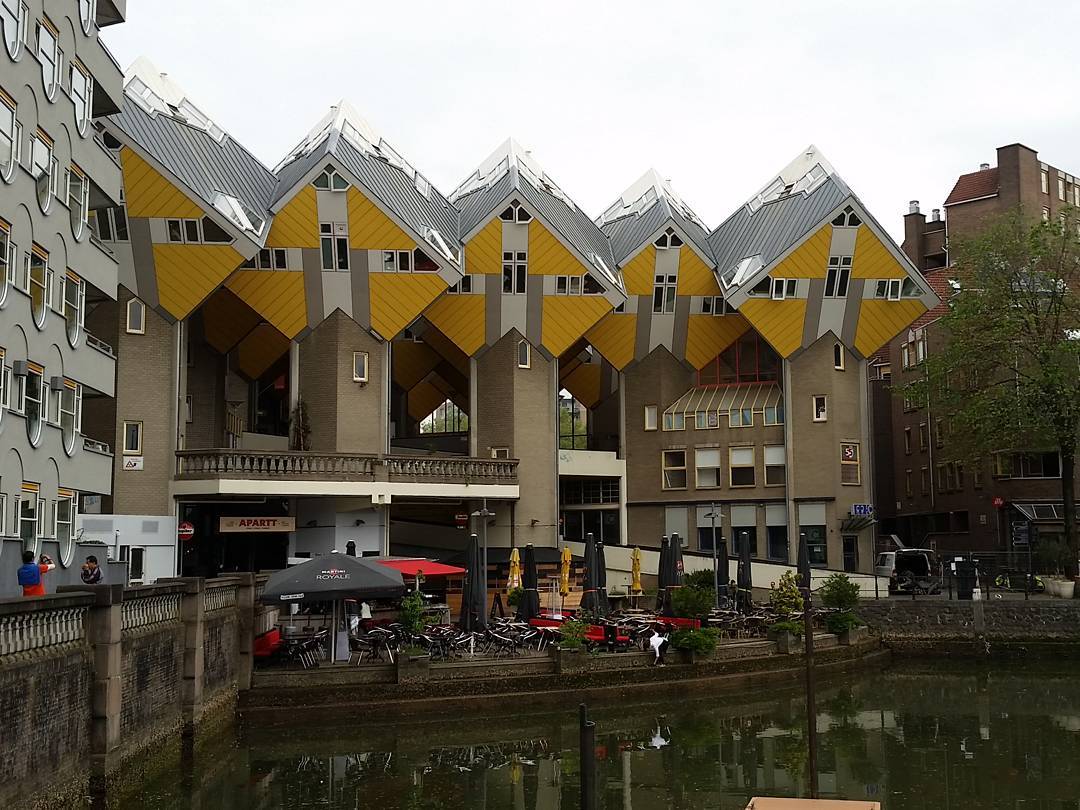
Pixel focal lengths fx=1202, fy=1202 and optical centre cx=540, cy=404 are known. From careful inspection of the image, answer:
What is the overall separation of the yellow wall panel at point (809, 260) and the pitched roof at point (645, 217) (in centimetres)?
435

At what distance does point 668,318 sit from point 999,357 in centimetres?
1427

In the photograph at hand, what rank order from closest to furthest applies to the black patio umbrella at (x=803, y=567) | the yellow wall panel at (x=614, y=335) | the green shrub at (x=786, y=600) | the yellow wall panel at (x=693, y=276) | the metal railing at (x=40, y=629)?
the metal railing at (x=40, y=629)
the green shrub at (x=786, y=600)
the black patio umbrella at (x=803, y=567)
the yellow wall panel at (x=693, y=276)
the yellow wall panel at (x=614, y=335)

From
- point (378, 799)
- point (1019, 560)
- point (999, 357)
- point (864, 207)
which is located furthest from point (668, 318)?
point (378, 799)

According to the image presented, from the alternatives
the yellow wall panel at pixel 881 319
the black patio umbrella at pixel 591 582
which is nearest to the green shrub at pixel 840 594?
the black patio umbrella at pixel 591 582

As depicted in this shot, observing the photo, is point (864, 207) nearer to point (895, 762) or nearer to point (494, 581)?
point (494, 581)

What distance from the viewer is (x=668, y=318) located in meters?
54.8

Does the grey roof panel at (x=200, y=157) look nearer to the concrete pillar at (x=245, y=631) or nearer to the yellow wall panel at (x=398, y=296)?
the yellow wall panel at (x=398, y=296)

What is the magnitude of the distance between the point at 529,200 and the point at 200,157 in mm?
12969

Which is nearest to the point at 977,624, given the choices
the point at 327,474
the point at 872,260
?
the point at 872,260

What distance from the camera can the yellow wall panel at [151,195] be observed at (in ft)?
133

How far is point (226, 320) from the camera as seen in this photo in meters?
48.8

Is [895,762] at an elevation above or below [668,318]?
below

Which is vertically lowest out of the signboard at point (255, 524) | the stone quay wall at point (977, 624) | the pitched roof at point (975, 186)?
the stone quay wall at point (977, 624)

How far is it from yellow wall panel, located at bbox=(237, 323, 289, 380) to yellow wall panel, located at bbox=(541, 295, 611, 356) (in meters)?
11.6
